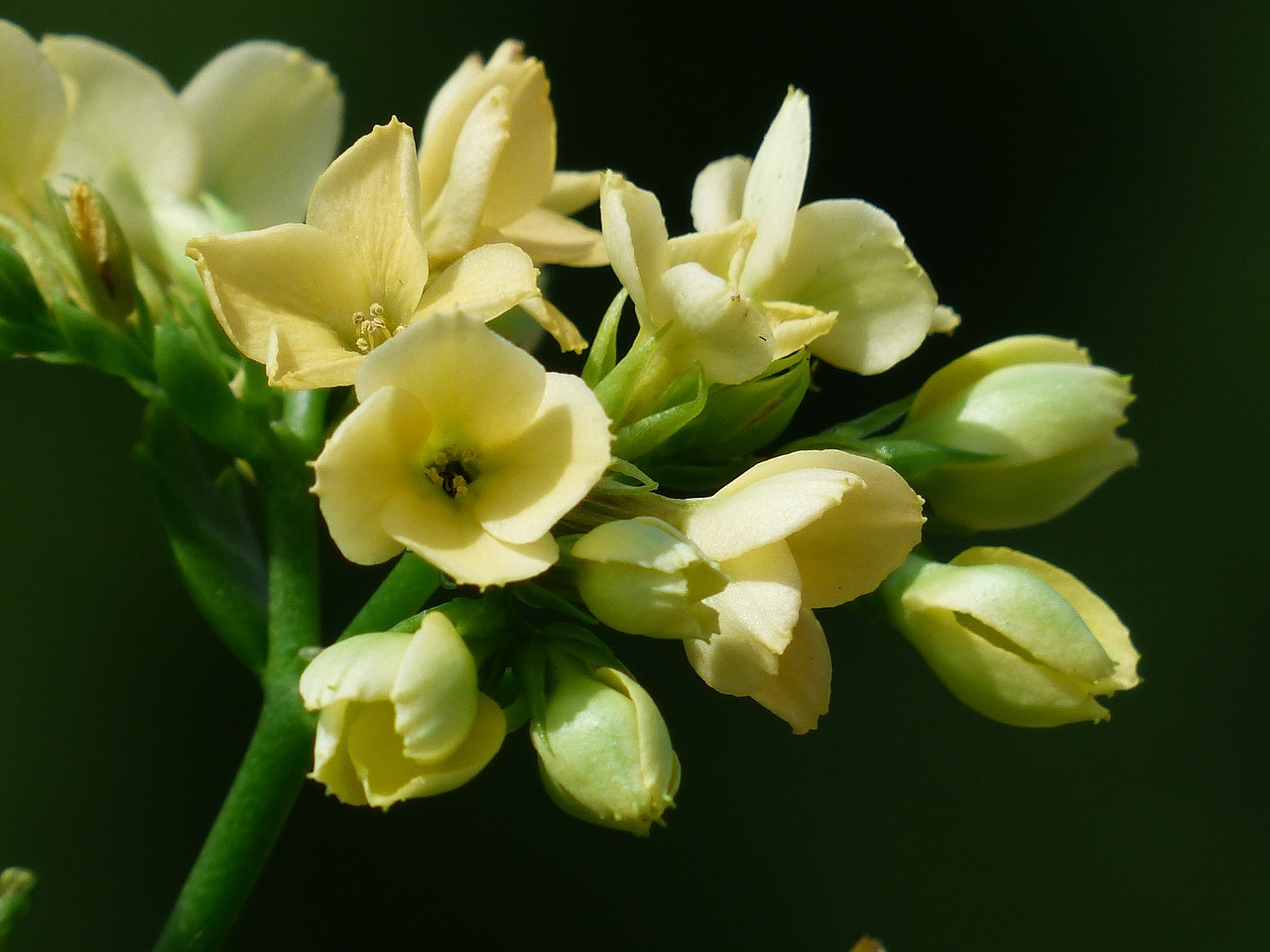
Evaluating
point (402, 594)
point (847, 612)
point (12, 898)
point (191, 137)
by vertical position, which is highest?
point (191, 137)

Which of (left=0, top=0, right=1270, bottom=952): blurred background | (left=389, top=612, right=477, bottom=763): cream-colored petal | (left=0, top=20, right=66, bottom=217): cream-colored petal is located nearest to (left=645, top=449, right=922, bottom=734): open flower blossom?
(left=389, top=612, right=477, bottom=763): cream-colored petal

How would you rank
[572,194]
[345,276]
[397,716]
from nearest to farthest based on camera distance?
1. [397,716]
2. [345,276]
3. [572,194]

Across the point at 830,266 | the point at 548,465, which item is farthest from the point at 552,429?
the point at 830,266

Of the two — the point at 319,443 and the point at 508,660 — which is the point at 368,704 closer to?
Result: the point at 508,660

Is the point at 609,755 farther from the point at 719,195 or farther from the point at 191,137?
the point at 191,137

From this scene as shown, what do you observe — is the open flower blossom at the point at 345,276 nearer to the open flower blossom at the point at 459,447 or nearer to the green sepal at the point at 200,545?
the open flower blossom at the point at 459,447

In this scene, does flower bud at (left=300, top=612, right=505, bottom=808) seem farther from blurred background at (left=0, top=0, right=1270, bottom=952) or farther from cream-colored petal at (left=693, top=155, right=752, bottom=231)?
blurred background at (left=0, top=0, right=1270, bottom=952)
